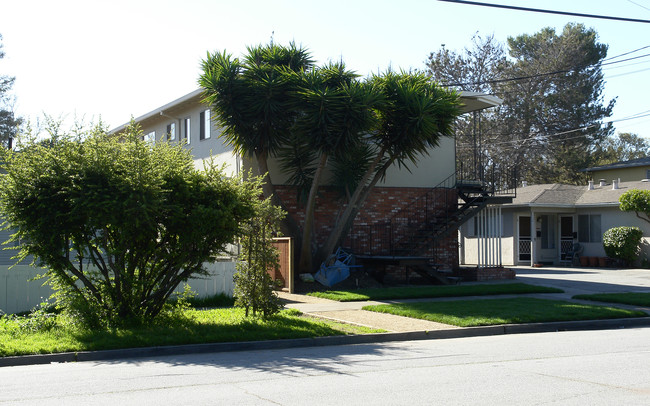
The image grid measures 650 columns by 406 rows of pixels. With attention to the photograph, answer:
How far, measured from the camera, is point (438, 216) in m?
24.0

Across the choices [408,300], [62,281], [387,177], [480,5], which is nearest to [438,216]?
[387,177]

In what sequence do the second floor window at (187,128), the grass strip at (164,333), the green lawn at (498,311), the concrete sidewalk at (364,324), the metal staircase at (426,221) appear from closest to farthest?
1. the concrete sidewalk at (364,324)
2. the grass strip at (164,333)
3. the green lawn at (498,311)
4. the metal staircase at (426,221)
5. the second floor window at (187,128)

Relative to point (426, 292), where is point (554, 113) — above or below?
above

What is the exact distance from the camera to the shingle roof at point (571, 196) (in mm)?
32812

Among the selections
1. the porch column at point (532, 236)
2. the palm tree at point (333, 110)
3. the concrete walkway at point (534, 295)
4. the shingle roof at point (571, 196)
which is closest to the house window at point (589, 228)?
the shingle roof at point (571, 196)

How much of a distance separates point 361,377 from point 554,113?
1877 inches

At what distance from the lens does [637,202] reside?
30.3 meters

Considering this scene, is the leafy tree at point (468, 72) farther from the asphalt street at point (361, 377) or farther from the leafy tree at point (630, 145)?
the asphalt street at point (361, 377)

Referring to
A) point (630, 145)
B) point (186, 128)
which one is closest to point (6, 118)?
point (186, 128)

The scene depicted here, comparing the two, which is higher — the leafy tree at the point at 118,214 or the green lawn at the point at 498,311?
the leafy tree at the point at 118,214

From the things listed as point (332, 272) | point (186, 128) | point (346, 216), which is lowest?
point (332, 272)

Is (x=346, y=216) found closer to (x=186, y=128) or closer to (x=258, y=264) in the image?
(x=258, y=264)

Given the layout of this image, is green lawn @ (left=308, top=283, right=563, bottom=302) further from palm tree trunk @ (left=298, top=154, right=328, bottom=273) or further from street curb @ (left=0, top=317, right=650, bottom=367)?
street curb @ (left=0, top=317, right=650, bottom=367)

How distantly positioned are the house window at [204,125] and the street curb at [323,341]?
14.9 meters
